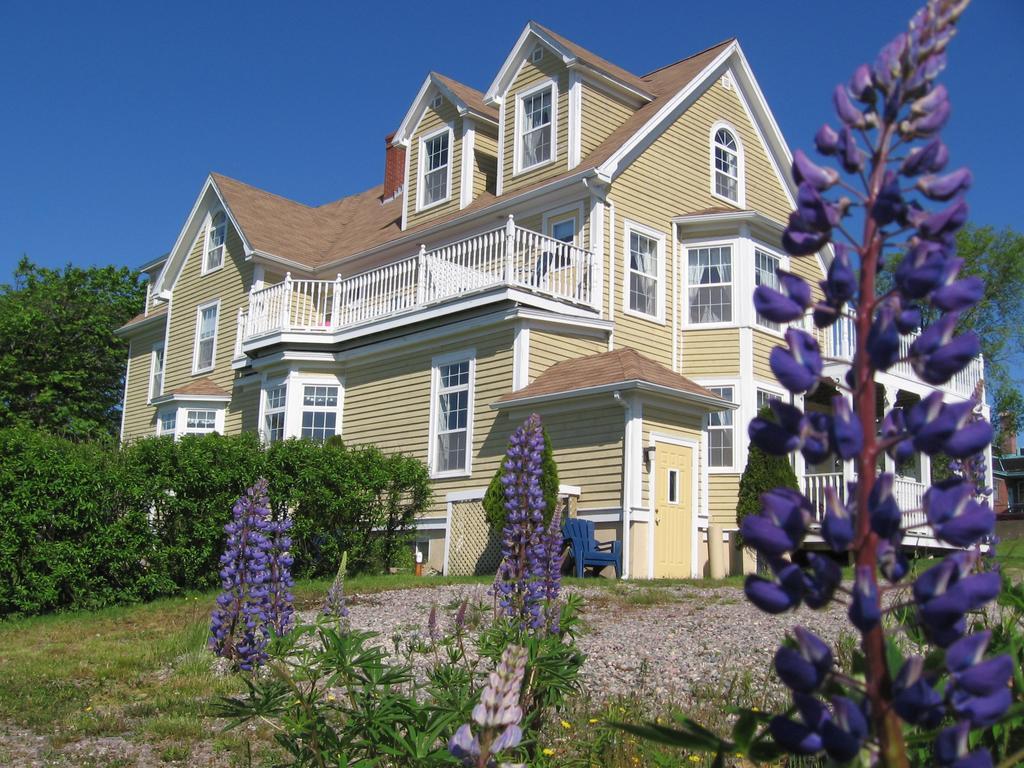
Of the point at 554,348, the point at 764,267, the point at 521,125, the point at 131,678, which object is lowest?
the point at 131,678

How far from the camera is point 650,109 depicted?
19.9 m

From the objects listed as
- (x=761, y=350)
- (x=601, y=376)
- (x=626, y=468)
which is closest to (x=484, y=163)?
(x=761, y=350)

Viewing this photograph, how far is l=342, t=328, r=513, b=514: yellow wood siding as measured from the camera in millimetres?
17219

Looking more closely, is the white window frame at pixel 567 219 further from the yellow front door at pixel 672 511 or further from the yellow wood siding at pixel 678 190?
the yellow front door at pixel 672 511

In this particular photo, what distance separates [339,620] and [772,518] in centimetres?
273

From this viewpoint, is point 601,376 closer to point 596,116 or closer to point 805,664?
point 596,116

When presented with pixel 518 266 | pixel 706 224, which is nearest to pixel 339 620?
pixel 518 266

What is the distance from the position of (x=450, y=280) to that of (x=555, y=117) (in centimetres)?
416

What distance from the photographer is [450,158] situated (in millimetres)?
21844

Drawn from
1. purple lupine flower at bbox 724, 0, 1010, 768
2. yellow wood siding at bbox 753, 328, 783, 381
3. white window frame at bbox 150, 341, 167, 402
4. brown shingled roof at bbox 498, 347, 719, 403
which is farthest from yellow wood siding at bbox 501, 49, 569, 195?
purple lupine flower at bbox 724, 0, 1010, 768

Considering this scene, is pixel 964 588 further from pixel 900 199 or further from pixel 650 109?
pixel 650 109

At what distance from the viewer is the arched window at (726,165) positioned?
21500 mm

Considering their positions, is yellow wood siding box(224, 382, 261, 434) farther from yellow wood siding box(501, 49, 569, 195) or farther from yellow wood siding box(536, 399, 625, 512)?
yellow wood siding box(536, 399, 625, 512)

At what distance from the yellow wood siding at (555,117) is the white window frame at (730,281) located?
3.06 meters
